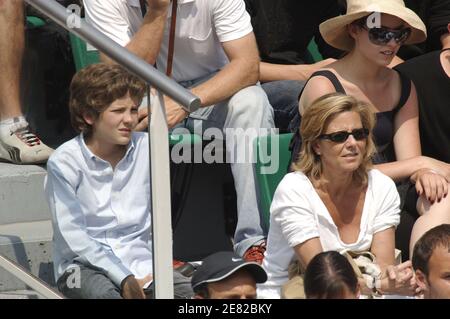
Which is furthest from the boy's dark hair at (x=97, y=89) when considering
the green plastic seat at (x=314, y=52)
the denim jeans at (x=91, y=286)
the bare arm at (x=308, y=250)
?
the green plastic seat at (x=314, y=52)

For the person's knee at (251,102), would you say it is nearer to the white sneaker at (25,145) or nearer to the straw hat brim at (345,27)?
the straw hat brim at (345,27)

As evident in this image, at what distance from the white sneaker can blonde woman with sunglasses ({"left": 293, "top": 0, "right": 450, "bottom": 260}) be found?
1305 mm

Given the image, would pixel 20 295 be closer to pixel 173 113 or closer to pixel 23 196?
pixel 23 196

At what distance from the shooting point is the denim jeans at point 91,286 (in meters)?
4.04

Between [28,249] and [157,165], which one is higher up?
[157,165]

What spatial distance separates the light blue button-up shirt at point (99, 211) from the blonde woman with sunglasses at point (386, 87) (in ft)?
4.29

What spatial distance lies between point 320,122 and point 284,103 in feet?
2.90

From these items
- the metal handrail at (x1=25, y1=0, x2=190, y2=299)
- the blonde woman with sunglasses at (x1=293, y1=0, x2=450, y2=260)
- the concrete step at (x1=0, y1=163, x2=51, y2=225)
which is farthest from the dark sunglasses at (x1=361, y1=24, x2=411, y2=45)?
the concrete step at (x1=0, y1=163, x2=51, y2=225)

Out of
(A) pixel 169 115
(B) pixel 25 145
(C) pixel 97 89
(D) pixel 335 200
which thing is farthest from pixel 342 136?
(B) pixel 25 145

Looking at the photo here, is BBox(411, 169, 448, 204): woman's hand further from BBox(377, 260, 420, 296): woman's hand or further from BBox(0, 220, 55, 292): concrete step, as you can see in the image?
BBox(0, 220, 55, 292): concrete step

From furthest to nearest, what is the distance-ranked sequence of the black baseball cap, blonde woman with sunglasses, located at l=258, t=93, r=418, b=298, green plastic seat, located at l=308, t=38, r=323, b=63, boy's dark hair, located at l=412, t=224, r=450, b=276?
1. green plastic seat, located at l=308, t=38, r=323, b=63
2. blonde woman with sunglasses, located at l=258, t=93, r=418, b=298
3. boy's dark hair, located at l=412, t=224, r=450, b=276
4. the black baseball cap

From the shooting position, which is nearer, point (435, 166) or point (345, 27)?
point (435, 166)

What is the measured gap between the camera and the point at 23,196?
4.24 meters

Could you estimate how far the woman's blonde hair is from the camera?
4691mm
